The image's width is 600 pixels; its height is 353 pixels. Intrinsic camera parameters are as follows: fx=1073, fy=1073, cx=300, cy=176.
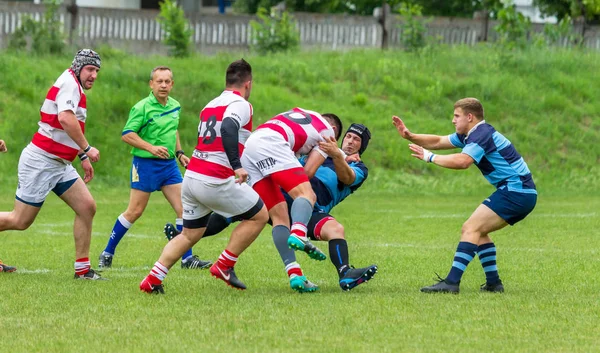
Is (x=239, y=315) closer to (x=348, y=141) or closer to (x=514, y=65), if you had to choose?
(x=348, y=141)

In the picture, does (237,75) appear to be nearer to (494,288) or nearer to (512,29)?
(494,288)

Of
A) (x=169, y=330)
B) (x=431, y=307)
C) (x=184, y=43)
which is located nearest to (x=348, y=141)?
(x=431, y=307)

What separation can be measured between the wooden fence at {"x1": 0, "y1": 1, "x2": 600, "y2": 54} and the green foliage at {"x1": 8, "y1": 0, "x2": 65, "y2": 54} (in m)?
0.46

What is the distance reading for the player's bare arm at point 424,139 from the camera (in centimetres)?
953

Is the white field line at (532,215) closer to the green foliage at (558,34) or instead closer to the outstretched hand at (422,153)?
the outstretched hand at (422,153)

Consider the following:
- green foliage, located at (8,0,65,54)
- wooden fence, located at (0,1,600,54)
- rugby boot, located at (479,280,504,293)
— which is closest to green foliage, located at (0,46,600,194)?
green foliage, located at (8,0,65,54)

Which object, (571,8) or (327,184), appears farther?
(571,8)

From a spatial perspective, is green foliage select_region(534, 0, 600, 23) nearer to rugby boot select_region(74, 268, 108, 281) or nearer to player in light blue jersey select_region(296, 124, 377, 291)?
player in light blue jersey select_region(296, 124, 377, 291)

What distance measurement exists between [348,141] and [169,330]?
3.33 meters

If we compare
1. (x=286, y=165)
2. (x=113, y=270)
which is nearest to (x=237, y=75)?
(x=286, y=165)

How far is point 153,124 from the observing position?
36.8 feet

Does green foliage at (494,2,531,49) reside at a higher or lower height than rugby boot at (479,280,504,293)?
higher

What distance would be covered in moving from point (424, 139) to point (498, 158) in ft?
3.86

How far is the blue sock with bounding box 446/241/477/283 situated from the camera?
8.70 m
